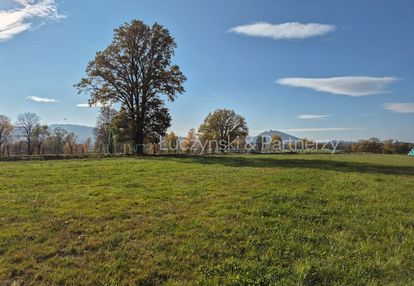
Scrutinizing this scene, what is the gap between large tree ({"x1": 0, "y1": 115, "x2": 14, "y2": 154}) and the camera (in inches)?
2998

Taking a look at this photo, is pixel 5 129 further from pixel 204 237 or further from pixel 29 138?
pixel 204 237

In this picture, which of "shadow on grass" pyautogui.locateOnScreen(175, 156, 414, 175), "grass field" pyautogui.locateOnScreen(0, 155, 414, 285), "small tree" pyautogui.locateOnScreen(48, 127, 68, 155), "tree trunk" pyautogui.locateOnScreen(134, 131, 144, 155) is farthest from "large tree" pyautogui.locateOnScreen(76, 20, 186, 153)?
"small tree" pyautogui.locateOnScreen(48, 127, 68, 155)

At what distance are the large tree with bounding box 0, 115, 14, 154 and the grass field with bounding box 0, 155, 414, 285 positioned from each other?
79.3 meters

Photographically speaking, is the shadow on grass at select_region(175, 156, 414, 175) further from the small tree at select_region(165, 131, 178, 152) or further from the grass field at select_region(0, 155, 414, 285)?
the small tree at select_region(165, 131, 178, 152)

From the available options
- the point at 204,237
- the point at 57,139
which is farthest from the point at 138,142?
the point at 57,139

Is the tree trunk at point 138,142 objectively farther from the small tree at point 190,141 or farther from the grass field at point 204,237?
the small tree at point 190,141

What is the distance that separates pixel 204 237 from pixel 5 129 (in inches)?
3480

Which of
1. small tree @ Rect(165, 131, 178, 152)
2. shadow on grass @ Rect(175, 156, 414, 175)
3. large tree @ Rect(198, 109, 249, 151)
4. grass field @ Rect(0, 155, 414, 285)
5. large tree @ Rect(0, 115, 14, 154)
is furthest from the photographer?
small tree @ Rect(165, 131, 178, 152)

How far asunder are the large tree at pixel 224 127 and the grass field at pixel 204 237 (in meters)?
72.0

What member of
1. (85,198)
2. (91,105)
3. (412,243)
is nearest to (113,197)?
(85,198)

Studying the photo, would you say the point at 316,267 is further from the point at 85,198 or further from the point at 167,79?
the point at 167,79

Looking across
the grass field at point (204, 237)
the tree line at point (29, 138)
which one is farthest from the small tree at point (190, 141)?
the grass field at point (204, 237)

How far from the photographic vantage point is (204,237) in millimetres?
6273

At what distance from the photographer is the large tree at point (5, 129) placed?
76150 millimetres
